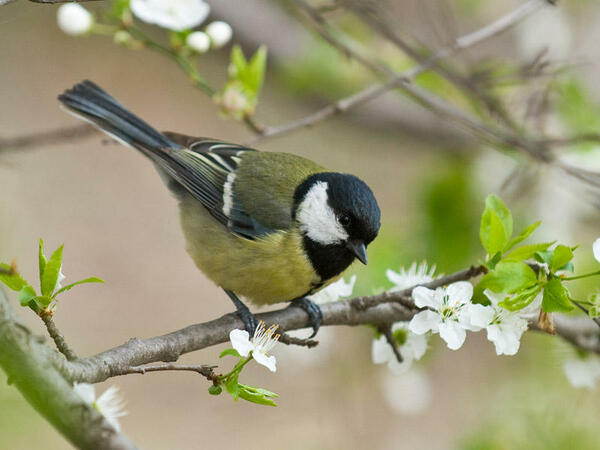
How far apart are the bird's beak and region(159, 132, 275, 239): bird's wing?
1.00 feet

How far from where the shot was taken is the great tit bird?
246cm

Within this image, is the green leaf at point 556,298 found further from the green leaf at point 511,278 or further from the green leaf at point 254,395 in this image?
the green leaf at point 254,395

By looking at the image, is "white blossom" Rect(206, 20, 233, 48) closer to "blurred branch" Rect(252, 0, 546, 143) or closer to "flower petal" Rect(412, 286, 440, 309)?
"blurred branch" Rect(252, 0, 546, 143)

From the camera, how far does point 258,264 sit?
8.15 ft

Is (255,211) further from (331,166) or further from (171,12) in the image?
(331,166)

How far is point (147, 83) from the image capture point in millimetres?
6875

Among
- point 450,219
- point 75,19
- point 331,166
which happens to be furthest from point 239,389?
point 331,166

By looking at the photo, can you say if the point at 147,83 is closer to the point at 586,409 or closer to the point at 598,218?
the point at 598,218

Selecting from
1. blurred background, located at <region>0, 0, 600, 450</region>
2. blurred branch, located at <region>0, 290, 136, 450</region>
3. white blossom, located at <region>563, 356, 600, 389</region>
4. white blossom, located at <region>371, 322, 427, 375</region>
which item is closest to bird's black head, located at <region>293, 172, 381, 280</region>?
blurred background, located at <region>0, 0, 600, 450</region>

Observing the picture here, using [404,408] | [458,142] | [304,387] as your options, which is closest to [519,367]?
[404,408]

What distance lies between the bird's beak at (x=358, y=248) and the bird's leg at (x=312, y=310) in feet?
0.74

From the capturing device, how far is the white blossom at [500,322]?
1.51 metres

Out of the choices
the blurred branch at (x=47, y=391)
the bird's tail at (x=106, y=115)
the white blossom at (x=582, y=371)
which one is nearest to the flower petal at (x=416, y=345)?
the white blossom at (x=582, y=371)

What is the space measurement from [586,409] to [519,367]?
1.18 metres
